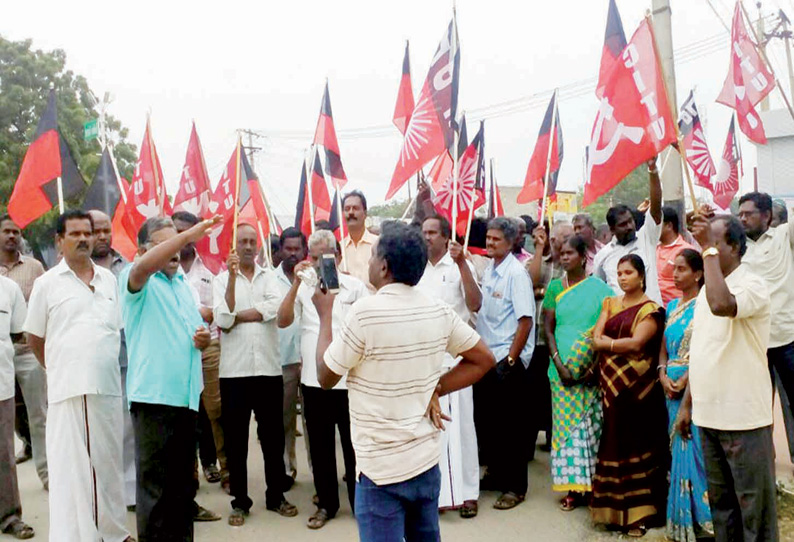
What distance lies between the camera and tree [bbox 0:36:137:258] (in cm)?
2019

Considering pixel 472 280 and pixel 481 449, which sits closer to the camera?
pixel 472 280

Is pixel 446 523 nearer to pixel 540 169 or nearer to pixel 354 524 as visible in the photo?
pixel 354 524

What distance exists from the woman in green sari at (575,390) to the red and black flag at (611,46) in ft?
4.50

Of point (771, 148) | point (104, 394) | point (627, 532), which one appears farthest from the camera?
point (771, 148)

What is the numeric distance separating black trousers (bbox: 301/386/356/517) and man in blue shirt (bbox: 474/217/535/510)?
1.18m

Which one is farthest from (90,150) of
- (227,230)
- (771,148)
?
(771,148)

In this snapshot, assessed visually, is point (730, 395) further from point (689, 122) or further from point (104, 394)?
point (689, 122)

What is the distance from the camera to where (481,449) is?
5.88m

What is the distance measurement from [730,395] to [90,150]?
2184cm

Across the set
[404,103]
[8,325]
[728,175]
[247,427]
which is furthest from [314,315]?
[728,175]

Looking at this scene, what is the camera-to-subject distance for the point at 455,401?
4883 millimetres

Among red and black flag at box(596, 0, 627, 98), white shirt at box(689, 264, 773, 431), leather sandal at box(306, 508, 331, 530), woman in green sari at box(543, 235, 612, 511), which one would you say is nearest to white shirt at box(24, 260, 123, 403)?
leather sandal at box(306, 508, 331, 530)

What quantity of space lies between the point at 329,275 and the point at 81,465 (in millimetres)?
2074

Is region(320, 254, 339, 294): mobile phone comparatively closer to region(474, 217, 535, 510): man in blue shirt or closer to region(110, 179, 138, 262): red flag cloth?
region(474, 217, 535, 510): man in blue shirt
